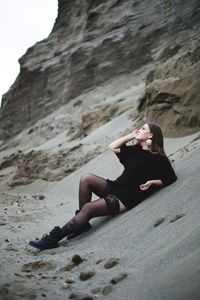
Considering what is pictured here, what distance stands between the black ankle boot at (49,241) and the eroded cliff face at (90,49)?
1442 cm

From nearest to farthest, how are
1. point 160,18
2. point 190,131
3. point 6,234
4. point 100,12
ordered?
point 6,234, point 190,131, point 160,18, point 100,12

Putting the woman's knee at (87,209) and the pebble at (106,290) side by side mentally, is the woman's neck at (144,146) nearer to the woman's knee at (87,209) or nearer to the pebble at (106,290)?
the woman's knee at (87,209)

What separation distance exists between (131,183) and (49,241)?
100cm

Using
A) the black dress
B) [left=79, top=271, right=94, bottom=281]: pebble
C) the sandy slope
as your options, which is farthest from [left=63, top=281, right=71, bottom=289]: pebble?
the black dress

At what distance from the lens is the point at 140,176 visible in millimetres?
4598

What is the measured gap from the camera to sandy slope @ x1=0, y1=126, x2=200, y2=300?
8.05 feet

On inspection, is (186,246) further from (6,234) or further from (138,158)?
(6,234)

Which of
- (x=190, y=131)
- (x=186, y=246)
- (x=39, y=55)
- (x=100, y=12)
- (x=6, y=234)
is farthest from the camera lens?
(x=39, y=55)

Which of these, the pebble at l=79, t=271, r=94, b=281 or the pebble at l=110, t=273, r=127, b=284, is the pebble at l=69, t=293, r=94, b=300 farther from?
the pebble at l=79, t=271, r=94, b=281

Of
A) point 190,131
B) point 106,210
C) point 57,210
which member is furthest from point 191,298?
point 190,131

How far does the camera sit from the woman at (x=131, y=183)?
4.39 meters

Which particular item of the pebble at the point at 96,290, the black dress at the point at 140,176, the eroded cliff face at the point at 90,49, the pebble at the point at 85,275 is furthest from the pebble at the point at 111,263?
the eroded cliff face at the point at 90,49

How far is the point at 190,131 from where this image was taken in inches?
326

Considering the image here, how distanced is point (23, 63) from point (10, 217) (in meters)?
22.7
